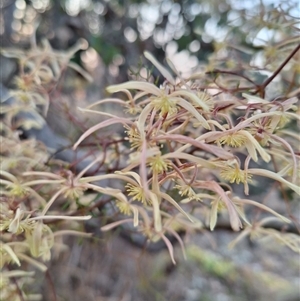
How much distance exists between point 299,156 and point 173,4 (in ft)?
2.32

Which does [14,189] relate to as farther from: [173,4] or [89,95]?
[89,95]

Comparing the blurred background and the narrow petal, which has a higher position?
the narrow petal

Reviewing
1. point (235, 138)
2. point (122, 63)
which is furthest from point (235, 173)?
point (122, 63)

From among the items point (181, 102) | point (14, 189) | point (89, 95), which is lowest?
point (89, 95)

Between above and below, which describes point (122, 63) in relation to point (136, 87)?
below

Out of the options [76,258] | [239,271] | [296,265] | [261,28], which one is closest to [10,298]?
[261,28]

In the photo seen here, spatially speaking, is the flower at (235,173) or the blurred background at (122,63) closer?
the flower at (235,173)

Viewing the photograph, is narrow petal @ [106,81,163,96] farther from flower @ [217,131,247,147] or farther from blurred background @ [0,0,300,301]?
blurred background @ [0,0,300,301]

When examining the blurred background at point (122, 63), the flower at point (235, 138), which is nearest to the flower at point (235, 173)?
the flower at point (235, 138)

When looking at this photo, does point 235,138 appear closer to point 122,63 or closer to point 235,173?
point 235,173

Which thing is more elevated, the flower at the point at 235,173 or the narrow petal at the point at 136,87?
the narrow petal at the point at 136,87

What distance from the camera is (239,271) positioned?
3.76 feet

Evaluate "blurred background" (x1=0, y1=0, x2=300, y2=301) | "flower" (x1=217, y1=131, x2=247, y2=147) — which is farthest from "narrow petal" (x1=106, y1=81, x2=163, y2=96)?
"blurred background" (x1=0, y1=0, x2=300, y2=301)

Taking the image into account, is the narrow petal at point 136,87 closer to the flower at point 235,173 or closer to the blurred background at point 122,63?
the flower at point 235,173
